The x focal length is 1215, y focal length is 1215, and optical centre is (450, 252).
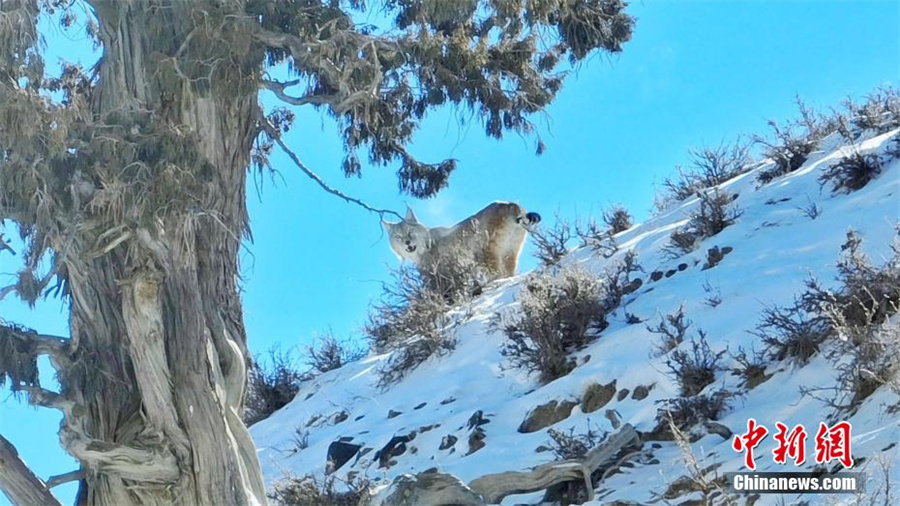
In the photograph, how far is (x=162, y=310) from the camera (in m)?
8.87

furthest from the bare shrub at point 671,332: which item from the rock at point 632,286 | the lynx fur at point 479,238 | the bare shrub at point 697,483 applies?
the lynx fur at point 479,238

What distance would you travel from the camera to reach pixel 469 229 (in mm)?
17922

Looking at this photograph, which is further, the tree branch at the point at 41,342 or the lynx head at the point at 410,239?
the lynx head at the point at 410,239

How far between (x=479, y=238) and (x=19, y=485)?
32.9 ft

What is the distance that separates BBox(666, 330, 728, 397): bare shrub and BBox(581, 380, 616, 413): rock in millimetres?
649

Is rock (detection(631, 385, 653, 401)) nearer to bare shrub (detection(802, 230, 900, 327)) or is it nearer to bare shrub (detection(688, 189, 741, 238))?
bare shrub (detection(802, 230, 900, 327))

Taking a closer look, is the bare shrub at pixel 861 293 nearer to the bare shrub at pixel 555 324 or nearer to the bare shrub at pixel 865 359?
the bare shrub at pixel 865 359

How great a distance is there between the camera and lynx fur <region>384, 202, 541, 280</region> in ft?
57.4

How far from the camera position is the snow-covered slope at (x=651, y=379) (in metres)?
8.66

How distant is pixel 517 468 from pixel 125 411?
9.96 ft

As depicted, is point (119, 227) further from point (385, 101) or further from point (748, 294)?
point (748, 294)

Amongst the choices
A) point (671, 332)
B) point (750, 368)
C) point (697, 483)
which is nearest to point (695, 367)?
point (750, 368)

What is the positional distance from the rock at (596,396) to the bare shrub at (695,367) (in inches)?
25.5

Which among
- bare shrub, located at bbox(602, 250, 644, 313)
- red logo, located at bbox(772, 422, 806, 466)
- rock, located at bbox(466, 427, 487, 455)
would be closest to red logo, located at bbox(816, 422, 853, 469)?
red logo, located at bbox(772, 422, 806, 466)
